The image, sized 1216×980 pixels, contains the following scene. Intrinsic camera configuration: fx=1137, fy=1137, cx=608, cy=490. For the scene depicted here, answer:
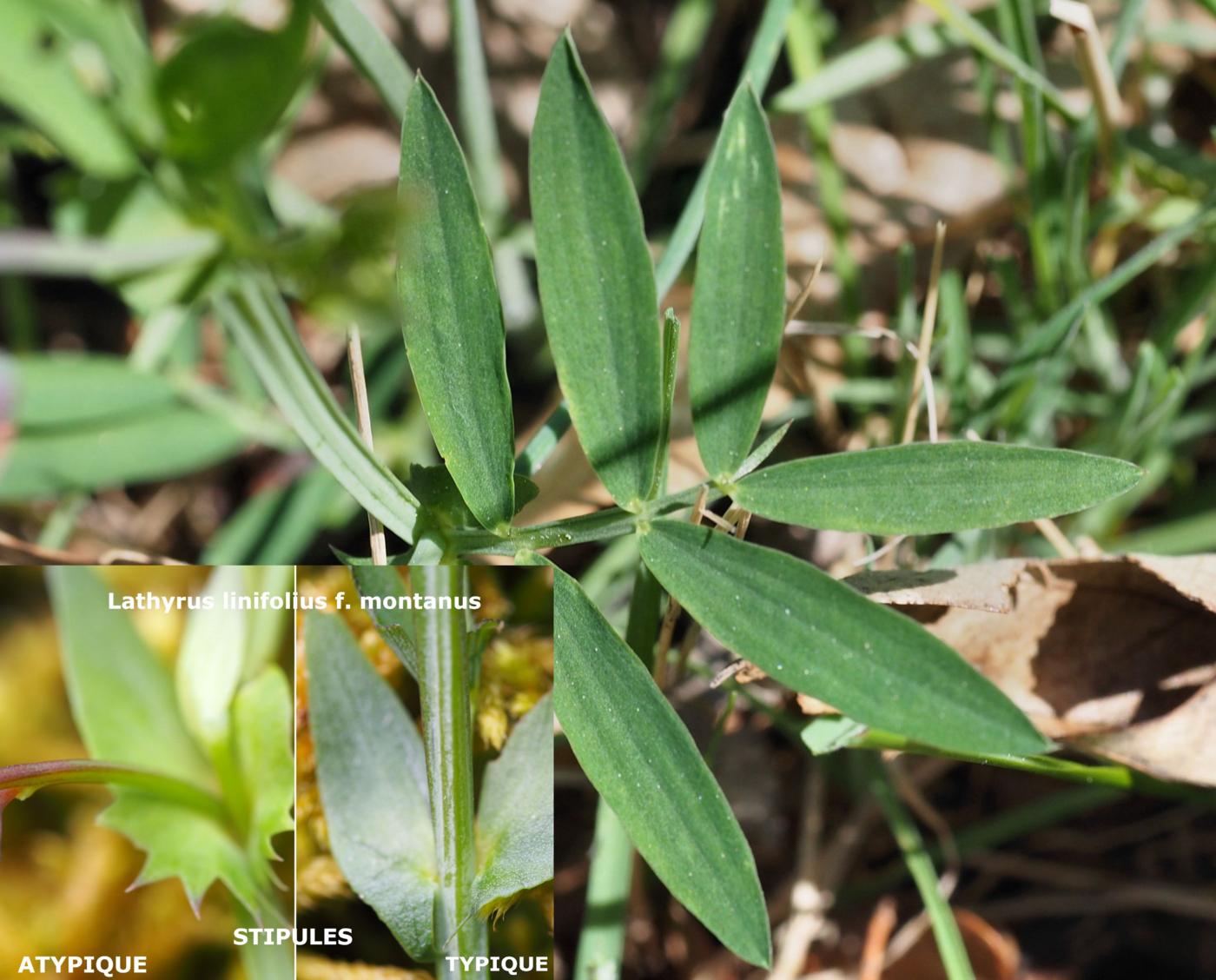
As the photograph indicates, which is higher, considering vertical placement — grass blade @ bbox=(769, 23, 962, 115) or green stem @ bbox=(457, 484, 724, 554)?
grass blade @ bbox=(769, 23, 962, 115)

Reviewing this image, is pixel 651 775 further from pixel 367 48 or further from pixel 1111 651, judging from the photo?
pixel 367 48

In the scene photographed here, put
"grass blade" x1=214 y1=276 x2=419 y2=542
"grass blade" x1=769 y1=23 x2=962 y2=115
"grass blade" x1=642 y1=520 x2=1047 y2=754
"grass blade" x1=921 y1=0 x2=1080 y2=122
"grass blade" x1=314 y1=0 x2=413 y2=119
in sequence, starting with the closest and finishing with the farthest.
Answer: "grass blade" x1=642 y1=520 x2=1047 y2=754, "grass blade" x1=214 y1=276 x2=419 y2=542, "grass blade" x1=314 y1=0 x2=413 y2=119, "grass blade" x1=921 y1=0 x2=1080 y2=122, "grass blade" x1=769 y1=23 x2=962 y2=115

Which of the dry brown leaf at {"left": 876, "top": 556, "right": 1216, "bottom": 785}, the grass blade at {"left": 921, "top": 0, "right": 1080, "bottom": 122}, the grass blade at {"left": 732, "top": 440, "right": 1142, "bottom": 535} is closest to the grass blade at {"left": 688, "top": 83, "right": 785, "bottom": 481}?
the grass blade at {"left": 732, "top": 440, "right": 1142, "bottom": 535}

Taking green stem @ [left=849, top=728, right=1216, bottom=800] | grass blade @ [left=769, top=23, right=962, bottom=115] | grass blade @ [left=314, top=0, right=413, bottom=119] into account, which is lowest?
green stem @ [left=849, top=728, right=1216, bottom=800]

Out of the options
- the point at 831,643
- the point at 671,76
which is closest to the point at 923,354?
the point at 831,643

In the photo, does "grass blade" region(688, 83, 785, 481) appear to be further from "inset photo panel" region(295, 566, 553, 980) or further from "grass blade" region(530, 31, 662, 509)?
"inset photo panel" region(295, 566, 553, 980)

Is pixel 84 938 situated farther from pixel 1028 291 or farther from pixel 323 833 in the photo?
pixel 1028 291

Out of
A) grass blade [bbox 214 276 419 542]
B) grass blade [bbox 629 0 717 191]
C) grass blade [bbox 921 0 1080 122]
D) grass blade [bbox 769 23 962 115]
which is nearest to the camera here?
grass blade [bbox 214 276 419 542]

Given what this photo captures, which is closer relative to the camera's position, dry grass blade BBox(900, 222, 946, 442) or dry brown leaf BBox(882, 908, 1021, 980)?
dry grass blade BBox(900, 222, 946, 442)

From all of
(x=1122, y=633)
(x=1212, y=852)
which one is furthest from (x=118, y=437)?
(x=1212, y=852)
